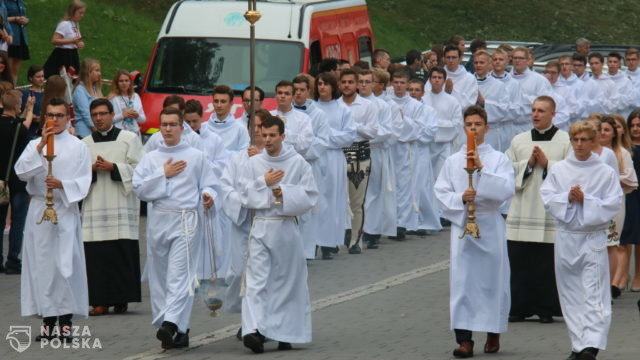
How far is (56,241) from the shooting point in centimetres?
1147

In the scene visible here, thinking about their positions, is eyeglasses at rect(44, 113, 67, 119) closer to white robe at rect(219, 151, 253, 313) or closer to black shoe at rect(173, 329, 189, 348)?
white robe at rect(219, 151, 253, 313)

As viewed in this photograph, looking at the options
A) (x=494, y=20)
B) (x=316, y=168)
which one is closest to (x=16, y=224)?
(x=316, y=168)

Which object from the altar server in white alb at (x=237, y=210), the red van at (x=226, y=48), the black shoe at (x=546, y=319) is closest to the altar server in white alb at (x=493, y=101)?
the red van at (x=226, y=48)

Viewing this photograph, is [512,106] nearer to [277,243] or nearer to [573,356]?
[277,243]

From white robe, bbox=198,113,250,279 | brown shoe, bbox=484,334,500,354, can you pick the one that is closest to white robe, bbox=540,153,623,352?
brown shoe, bbox=484,334,500,354

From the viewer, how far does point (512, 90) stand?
20391 millimetres

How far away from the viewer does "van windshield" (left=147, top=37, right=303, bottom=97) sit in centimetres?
1916

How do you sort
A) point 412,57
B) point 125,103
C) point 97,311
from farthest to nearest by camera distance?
point 412,57 → point 125,103 → point 97,311

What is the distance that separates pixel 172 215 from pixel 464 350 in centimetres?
251

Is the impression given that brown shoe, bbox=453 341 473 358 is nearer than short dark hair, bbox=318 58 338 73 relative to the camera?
Yes

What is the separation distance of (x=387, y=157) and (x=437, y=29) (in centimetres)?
2204

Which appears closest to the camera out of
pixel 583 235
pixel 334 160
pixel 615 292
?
pixel 583 235

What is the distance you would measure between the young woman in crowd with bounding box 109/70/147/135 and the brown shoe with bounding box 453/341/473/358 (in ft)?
25.4

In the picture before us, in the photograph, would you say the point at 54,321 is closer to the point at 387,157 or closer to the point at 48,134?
the point at 48,134
